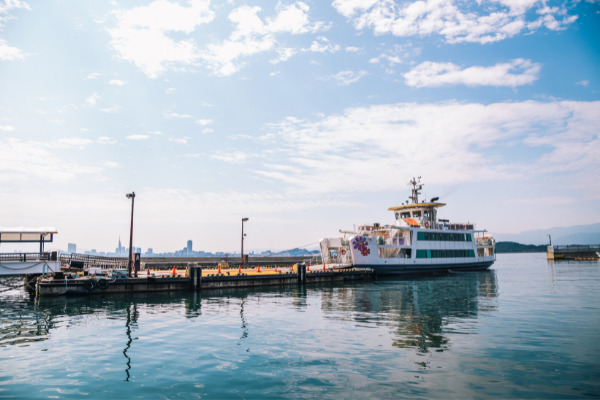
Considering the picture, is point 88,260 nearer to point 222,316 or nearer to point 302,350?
point 222,316

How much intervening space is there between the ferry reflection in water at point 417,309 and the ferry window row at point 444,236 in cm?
1903

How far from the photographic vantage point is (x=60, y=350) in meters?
13.8

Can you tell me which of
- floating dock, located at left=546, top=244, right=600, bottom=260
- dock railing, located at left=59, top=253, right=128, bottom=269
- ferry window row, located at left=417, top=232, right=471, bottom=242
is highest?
ferry window row, located at left=417, top=232, right=471, bottom=242

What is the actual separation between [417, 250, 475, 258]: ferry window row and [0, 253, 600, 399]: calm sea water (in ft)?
87.0

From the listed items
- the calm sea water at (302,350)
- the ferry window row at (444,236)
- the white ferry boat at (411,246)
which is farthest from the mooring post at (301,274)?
the ferry window row at (444,236)

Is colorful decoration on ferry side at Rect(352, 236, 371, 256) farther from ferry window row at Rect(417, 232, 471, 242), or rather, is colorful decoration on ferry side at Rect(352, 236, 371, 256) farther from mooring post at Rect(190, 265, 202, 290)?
mooring post at Rect(190, 265, 202, 290)

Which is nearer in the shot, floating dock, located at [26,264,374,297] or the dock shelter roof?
floating dock, located at [26,264,374,297]

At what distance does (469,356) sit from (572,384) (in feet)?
10.1

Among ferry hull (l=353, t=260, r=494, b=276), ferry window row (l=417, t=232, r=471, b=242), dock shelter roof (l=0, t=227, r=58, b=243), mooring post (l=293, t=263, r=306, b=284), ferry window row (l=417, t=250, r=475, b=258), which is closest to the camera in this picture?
dock shelter roof (l=0, t=227, r=58, b=243)

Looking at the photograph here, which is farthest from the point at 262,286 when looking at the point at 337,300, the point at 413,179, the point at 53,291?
the point at 413,179

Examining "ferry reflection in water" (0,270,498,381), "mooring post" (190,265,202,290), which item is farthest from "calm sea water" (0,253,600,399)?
"mooring post" (190,265,202,290)

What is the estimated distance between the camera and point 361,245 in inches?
1807

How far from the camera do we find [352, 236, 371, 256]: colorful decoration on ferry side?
45.6 metres

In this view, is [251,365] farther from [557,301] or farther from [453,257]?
[453,257]
